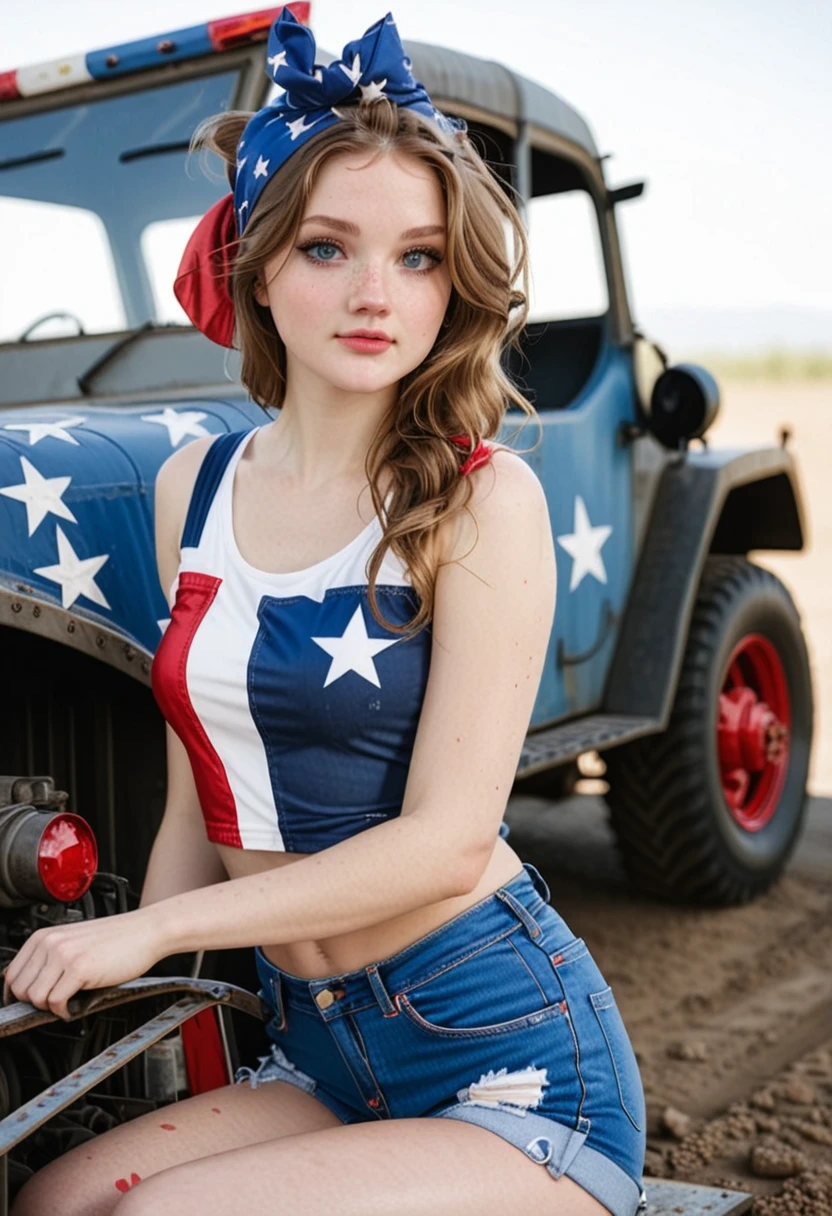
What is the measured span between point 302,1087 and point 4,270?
2.16 meters

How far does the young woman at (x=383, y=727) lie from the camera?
5.35 ft

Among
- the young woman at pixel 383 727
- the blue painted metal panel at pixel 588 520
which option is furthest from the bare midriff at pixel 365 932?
the blue painted metal panel at pixel 588 520

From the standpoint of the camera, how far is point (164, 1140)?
5.92ft

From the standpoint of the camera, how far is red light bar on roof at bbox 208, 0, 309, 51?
2975mm

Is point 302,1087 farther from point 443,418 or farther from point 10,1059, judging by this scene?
point 443,418

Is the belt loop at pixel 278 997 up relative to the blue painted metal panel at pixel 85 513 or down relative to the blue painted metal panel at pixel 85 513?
down

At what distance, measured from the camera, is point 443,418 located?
6.14ft

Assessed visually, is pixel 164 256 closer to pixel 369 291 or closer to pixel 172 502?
pixel 172 502

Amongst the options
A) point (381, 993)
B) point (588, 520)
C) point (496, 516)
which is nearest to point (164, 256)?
point (588, 520)

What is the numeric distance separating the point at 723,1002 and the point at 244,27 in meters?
2.60

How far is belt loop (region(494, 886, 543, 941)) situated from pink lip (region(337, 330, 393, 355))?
2.20ft

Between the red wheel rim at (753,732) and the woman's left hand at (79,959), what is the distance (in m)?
2.85

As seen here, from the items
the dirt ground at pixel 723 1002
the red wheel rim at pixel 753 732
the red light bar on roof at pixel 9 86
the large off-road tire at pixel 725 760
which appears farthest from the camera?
the red wheel rim at pixel 753 732

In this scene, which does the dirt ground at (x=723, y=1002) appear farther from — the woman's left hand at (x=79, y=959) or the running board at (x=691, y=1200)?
the woman's left hand at (x=79, y=959)
